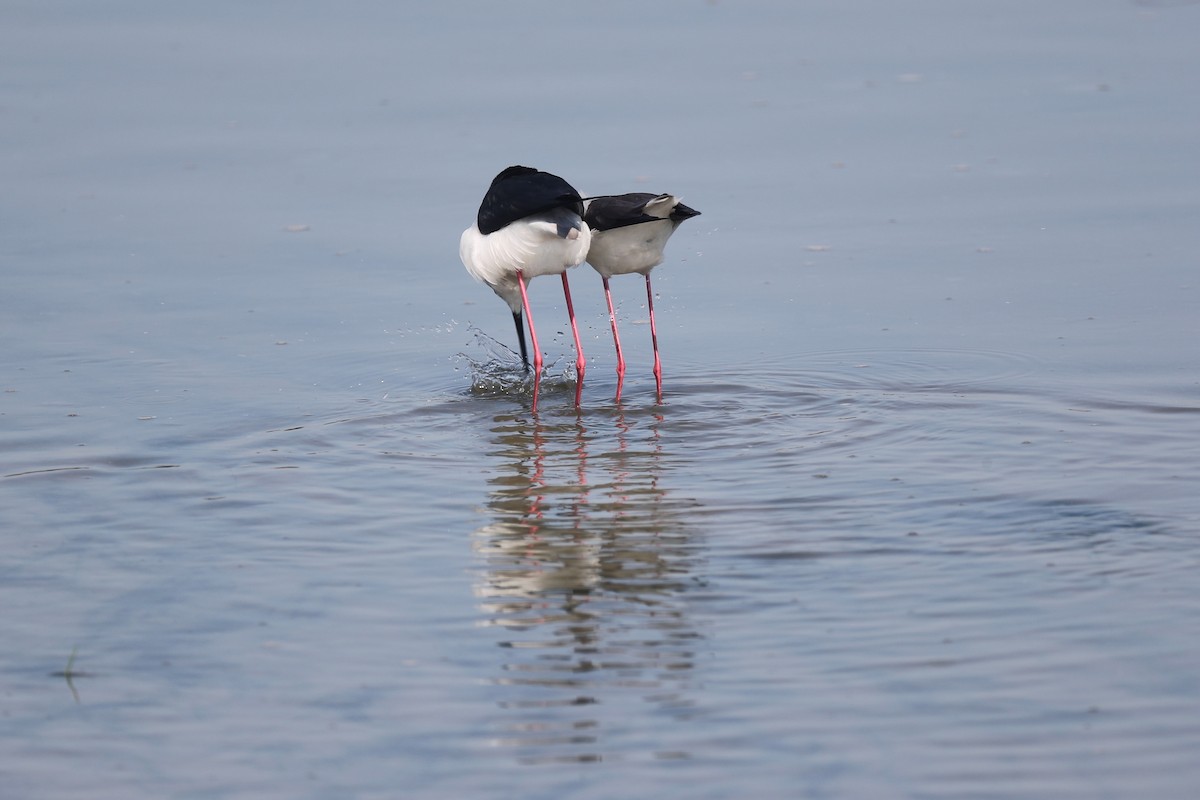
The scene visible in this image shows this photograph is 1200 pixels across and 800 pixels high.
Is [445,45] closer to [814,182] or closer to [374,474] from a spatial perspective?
[814,182]

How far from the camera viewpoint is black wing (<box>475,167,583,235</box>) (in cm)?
721

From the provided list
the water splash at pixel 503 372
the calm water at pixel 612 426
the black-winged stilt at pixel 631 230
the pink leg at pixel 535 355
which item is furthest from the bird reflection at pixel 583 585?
the black-winged stilt at pixel 631 230

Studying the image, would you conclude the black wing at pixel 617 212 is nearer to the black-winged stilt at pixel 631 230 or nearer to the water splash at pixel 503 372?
the black-winged stilt at pixel 631 230

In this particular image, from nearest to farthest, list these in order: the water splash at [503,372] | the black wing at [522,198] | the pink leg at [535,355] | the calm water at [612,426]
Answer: the calm water at [612,426] → the black wing at [522,198] → the pink leg at [535,355] → the water splash at [503,372]

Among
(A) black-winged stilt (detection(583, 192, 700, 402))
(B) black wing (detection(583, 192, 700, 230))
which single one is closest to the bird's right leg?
(A) black-winged stilt (detection(583, 192, 700, 402))

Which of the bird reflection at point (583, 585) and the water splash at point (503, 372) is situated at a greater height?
the water splash at point (503, 372)

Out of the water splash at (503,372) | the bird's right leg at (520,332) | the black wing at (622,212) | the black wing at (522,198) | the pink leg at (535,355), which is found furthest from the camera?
the bird's right leg at (520,332)

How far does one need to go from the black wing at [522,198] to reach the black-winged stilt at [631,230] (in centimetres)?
16

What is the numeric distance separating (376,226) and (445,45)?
492cm

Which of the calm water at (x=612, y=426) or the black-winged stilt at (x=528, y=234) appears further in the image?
the black-winged stilt at (x=528, y=234)

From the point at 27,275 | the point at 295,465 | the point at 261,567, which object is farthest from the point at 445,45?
the point at 261,567

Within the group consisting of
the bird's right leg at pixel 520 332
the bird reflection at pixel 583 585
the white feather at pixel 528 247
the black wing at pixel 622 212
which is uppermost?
the black wing at pixel 622 212

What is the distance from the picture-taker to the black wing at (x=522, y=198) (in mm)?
7207

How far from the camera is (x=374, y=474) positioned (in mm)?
6363
